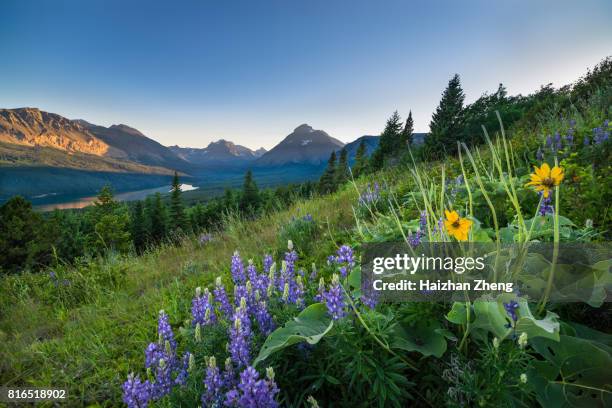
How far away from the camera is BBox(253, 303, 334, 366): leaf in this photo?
4.30 ft

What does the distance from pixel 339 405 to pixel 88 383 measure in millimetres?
2279

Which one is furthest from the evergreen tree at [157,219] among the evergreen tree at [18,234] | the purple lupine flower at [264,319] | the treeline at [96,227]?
the purple lupine flower at [264,319]

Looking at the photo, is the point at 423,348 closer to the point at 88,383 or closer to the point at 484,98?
the point at 88,383

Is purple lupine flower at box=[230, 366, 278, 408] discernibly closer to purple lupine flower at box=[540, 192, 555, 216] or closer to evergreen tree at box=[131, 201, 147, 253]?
purple lupine flower at box=[540, 192, 555, 216]

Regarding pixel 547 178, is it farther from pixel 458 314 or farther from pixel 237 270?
pixel 237 270

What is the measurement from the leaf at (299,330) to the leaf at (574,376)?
0.99m

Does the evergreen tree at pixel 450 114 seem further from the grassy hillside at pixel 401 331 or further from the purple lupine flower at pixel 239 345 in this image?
the purple lupine flower at pixel 239 345

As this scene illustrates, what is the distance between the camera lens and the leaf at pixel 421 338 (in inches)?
53.6

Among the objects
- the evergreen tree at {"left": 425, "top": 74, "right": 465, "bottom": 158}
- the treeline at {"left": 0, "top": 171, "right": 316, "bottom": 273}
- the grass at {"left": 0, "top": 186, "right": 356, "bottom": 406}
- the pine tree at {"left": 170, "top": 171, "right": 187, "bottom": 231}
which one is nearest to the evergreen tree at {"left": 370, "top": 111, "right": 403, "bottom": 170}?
the evergreen tree at {"left": 425, "top": 74, "right": 465, "bottom": 158}

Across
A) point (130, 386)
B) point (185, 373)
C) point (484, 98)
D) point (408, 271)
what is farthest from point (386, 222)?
point (484, 98)

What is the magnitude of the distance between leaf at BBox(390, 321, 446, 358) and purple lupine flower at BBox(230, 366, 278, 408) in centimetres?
61

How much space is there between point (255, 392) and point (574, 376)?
1.49 meters

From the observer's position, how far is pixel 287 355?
1.63 meters

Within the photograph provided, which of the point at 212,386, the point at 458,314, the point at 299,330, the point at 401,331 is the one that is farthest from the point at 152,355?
the point at 458,314
